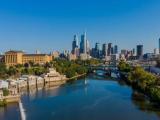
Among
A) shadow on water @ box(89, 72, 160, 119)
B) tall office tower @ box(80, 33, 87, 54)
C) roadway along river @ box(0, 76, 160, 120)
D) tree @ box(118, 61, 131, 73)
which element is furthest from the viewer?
tall office tower @ box(80, 33, 87, 54)

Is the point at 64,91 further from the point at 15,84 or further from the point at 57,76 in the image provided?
the point at 57,76

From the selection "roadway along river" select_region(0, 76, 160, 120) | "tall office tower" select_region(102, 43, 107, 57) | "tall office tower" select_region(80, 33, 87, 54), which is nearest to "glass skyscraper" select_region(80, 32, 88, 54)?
"tall office tower" select_region(80, 33, 87, 54)

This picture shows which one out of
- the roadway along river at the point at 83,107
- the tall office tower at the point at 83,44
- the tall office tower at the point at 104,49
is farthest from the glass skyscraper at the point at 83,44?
the roadway along river at the point at 83,107

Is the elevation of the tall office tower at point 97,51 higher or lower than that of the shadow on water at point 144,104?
higher

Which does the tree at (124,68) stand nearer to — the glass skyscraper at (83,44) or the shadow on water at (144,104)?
the shadow on water at (144,104)

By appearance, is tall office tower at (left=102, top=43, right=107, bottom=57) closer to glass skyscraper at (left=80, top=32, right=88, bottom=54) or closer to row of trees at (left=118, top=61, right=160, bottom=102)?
glass skyscraper at (left=80, top=32, right=88, bottom=54)

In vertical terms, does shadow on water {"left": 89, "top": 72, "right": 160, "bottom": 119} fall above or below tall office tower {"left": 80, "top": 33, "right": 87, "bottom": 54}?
below

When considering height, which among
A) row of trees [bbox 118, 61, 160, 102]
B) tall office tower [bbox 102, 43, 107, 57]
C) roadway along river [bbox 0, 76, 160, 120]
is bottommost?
roadway along river [bbox 0, 76, 160, 120]

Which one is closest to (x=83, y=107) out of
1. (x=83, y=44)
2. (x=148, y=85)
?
(x=148, y=85)

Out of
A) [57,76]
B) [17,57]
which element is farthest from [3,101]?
[17,57]
